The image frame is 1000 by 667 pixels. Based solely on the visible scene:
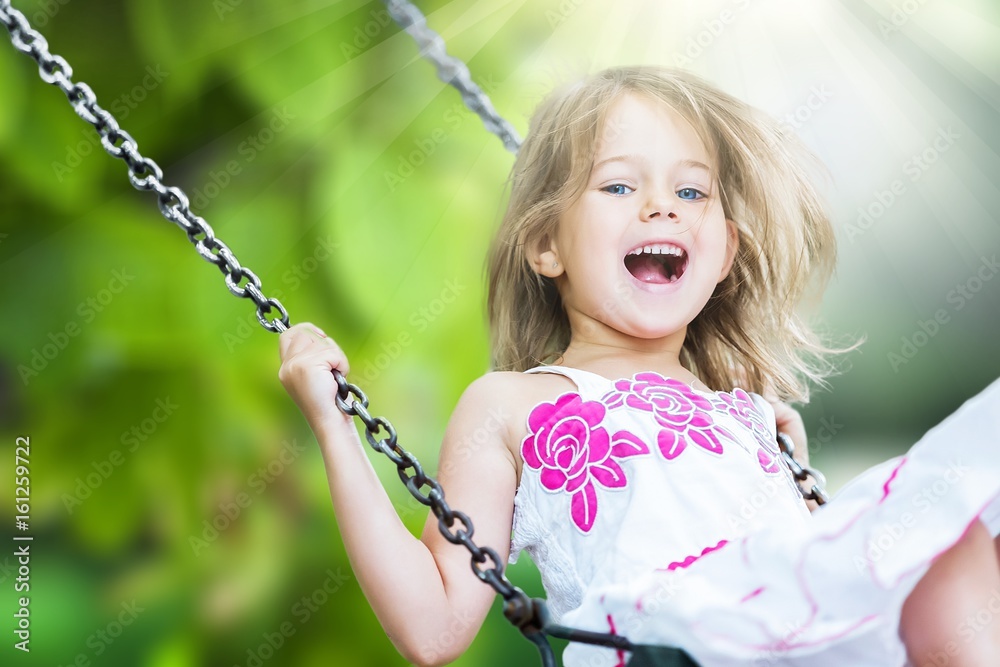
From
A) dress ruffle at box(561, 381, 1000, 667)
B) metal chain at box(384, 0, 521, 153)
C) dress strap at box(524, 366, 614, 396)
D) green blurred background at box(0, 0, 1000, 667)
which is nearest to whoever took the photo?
dress ruffle at box(561, 381, 1000, 667)

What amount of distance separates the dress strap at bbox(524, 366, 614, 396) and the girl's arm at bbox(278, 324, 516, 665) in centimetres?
7

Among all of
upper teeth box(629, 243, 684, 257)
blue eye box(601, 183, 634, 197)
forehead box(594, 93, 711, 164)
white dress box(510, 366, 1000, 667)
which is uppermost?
forehead box(594, 93, 711, 164)

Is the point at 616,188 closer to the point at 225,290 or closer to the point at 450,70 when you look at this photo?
the point at 450,70

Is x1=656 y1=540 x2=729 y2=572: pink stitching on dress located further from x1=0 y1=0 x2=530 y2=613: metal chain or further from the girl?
x1=0 y1=0 x2=530 y2=613: metal chain

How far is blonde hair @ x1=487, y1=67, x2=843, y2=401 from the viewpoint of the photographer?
2.84 ft

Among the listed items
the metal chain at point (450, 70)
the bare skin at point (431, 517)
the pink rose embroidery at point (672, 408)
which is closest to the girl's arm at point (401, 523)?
the bare skin at point (431, 517)

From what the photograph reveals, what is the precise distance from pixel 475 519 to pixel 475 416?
3.2 inches

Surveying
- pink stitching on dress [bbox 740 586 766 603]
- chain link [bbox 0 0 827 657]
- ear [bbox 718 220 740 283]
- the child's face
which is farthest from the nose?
pink stitching on dress [bbox 740 586 766 603]

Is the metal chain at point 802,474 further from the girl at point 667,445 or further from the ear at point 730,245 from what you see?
the ear at point 730,245

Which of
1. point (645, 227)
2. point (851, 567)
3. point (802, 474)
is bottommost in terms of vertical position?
point (802, 474)

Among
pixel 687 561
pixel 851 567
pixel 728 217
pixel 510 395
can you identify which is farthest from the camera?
pixel 728 217

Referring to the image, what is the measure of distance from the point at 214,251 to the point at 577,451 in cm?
29

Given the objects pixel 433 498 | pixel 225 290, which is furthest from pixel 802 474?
pixel 225 290

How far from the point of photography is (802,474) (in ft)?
2.81
